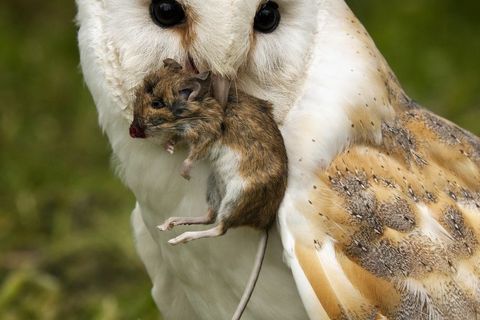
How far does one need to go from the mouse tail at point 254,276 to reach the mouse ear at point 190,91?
0.39m

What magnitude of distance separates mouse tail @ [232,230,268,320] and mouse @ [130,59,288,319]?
0.35 ft

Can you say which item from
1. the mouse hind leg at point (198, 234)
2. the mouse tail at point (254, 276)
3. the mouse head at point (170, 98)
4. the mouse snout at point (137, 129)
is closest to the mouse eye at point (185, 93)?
the mouse head at point (170, 98)

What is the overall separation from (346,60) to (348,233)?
0.40 m

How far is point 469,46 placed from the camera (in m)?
6.58

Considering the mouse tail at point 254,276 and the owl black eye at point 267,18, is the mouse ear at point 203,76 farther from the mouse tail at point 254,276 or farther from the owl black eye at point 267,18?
the mouse tail at point 254,276

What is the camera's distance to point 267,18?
8.73 feet

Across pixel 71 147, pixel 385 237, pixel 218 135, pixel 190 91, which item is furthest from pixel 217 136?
pixel 71 147

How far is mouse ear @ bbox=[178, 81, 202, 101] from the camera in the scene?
2.57 meters

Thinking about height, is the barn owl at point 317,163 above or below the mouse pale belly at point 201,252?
above

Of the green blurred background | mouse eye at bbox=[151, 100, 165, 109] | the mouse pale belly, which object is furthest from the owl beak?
the green blurred background

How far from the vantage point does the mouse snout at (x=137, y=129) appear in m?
2.62

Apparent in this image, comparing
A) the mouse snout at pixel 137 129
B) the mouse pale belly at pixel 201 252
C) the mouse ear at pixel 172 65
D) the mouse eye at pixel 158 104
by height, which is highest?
the mouse ear at pixel 172 65

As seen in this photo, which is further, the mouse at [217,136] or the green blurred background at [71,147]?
the green blurred background at [71,147]

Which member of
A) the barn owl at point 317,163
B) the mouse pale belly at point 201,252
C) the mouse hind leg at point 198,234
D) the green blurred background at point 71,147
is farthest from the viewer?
the green blurred background at point 71,147
